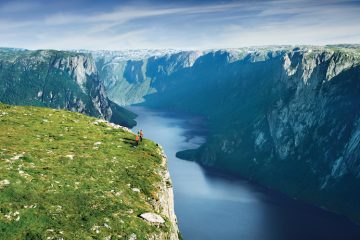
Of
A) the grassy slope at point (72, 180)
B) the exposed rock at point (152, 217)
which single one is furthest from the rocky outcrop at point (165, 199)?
the exposed rock at point (152, 217)

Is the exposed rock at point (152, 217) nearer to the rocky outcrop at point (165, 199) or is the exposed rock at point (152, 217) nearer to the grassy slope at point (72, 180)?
the grassy slope at point (72, 180)

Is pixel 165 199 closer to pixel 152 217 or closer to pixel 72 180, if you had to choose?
pixel 152 217

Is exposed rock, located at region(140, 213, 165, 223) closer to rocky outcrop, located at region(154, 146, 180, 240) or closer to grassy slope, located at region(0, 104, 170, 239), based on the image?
grassy slope, located at region(0, 104, 170, 239)

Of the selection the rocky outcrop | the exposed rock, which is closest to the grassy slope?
the exposed rock

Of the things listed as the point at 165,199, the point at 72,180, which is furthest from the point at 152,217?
the point at 72,180

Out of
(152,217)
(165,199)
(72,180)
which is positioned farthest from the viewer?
(165,199)

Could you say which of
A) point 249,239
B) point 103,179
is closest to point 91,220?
point 103,179

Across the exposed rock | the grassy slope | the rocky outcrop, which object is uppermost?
the grassy slope

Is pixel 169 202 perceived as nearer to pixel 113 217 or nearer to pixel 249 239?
pixel 113 217
